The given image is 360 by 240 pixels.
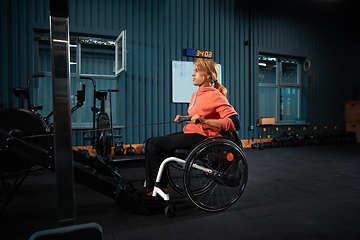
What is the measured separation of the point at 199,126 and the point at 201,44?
3.78 meters

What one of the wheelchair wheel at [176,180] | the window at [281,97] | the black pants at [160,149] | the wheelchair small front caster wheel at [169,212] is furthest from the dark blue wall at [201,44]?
A: the wheelchair small front caster wheel at [169,212]

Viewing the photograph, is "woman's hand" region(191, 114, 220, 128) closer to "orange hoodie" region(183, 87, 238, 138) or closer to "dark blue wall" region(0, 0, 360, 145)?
"orange hoodie" region(183, 87, 238, 138)

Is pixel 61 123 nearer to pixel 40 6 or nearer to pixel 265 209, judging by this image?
pixel 265 209

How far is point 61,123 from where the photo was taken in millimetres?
858

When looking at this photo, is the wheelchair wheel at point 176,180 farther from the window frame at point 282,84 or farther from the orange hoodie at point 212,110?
the window frame at point 282,84

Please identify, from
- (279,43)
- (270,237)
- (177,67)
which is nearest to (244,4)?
(279,43)

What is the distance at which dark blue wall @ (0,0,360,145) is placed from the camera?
3.95 m

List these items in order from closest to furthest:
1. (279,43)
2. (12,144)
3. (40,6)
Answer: (12,144) → (40,6) → (279,43)

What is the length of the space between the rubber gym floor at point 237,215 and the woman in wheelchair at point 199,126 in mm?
268

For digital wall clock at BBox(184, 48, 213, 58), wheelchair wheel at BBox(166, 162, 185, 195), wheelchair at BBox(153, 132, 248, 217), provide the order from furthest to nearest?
digital wall clock at BBox(184, 48, 213, 58), wheelchair wheel at BBox(166, 162, 185, 195), wheelchair at BBox(153, 132, 248, 217)

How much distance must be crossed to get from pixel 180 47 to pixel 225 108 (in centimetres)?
357

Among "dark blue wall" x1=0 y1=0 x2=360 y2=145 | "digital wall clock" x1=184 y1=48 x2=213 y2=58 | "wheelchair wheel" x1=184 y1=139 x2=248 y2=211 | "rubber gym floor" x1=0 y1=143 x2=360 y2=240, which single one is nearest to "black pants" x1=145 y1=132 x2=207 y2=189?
"wheelchair wheel" x1=184 y1=139 x2=248 y2=211

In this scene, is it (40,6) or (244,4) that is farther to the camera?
(244,4)

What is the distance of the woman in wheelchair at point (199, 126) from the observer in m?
1.70
